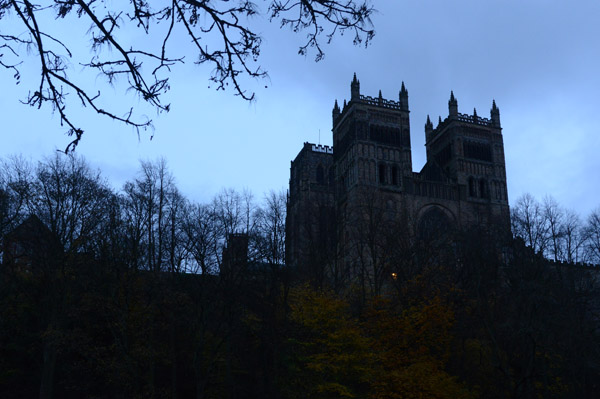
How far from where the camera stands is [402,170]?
66.9 metres

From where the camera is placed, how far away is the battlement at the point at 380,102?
69625 mm

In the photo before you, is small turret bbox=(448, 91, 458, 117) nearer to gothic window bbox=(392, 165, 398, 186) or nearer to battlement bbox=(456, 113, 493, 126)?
battlement bbox=(456, 113, 493, 126)

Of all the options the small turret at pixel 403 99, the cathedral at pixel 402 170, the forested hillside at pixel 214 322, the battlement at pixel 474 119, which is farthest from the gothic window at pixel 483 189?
the forested hillside at pixel 214 322

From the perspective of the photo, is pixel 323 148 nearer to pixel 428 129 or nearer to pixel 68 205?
pixel 428 129

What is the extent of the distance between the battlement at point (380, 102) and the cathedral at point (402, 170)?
0.12 feet

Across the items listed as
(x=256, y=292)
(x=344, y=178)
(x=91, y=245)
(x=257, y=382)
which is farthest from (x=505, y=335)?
(x=344, y=178)

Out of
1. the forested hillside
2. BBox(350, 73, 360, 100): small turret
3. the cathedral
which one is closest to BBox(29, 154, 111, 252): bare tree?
the forested hillside

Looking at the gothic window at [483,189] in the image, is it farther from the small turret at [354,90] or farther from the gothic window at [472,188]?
the small turret at [354,90]

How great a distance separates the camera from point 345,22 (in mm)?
5742

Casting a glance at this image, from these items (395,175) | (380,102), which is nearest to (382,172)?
(395,175)

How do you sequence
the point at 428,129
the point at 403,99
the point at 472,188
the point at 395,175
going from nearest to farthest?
the point at 395,175
the point at 472,188
the point at 403,99
the point at 428,129

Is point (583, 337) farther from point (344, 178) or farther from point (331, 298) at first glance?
point (344, 178)

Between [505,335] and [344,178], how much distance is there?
4240 cm

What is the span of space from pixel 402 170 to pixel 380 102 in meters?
9.15
